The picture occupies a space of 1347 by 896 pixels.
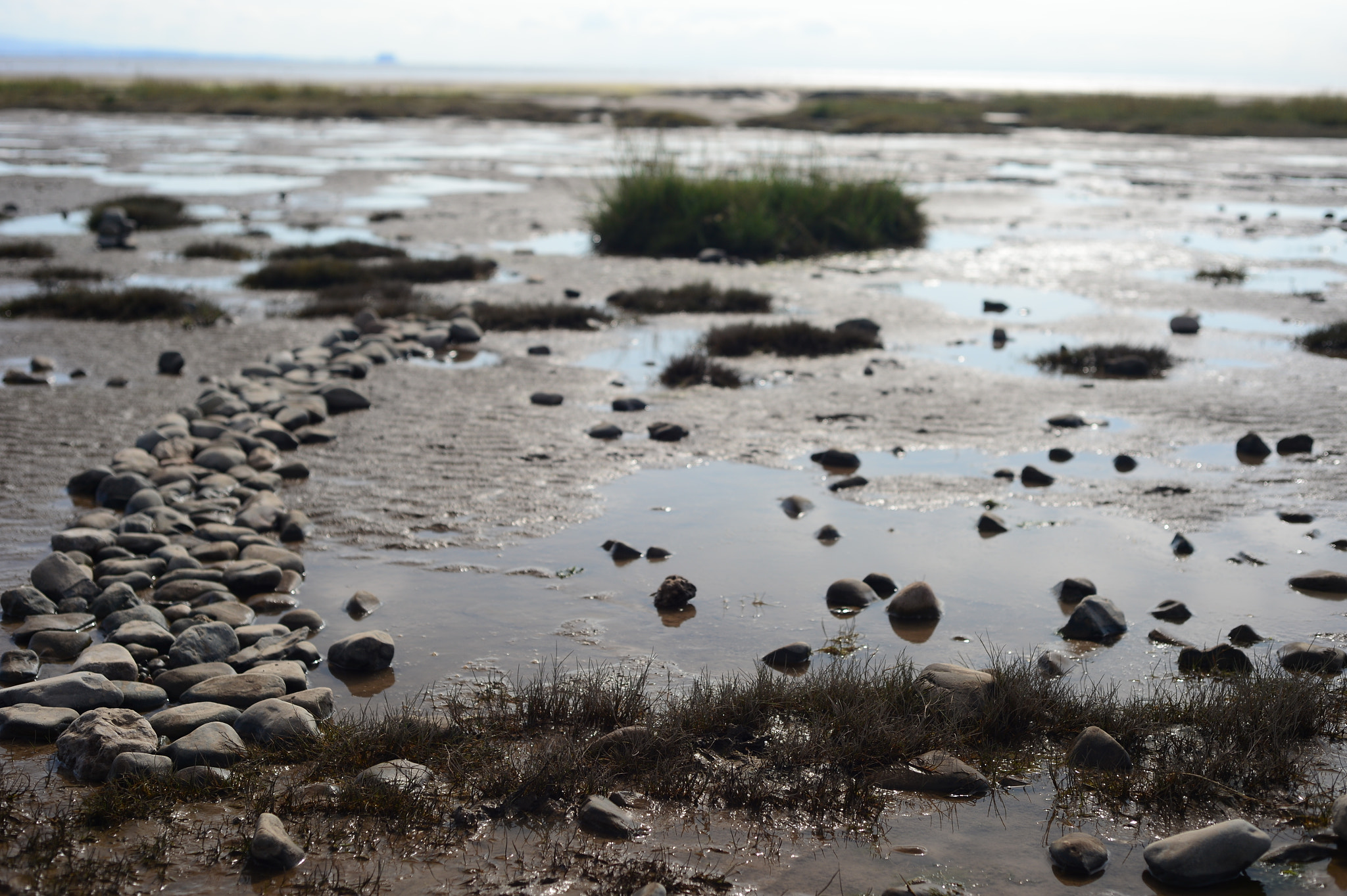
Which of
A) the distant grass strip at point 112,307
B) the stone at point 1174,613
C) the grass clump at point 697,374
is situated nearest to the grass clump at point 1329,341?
the grass clump at point 697,374

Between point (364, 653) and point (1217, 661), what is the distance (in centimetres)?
354

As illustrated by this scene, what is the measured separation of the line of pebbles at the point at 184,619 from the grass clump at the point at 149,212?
12.5m

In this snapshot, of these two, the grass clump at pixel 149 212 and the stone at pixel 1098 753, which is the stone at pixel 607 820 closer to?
the stone at pixel 1098 753

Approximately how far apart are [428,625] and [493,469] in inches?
86.8

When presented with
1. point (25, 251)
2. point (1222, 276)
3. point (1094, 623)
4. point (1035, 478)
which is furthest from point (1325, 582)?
point (25, 251)

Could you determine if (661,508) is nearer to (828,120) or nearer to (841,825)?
(841,825)

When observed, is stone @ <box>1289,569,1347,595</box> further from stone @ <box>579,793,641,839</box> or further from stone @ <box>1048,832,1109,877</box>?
stone @ <box>579,793,641,839</box>

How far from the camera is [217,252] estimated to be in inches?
615

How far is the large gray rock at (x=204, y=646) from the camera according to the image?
4152 mm

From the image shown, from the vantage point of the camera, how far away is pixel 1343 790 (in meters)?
3.27

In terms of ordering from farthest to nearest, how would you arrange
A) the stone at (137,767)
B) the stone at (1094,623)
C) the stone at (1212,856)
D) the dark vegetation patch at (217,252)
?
the dark vegetation patch at (217,252) → the stone at (1094,623) → the stone at (137,767) → the stone at (1212,856)

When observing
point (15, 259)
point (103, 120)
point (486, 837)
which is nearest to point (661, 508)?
point (486, 837)

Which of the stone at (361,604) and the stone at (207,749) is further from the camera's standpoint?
the stone at (361,604)

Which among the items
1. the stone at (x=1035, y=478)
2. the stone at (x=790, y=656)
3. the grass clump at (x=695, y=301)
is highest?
the grass clump at (x=695, y=301)
